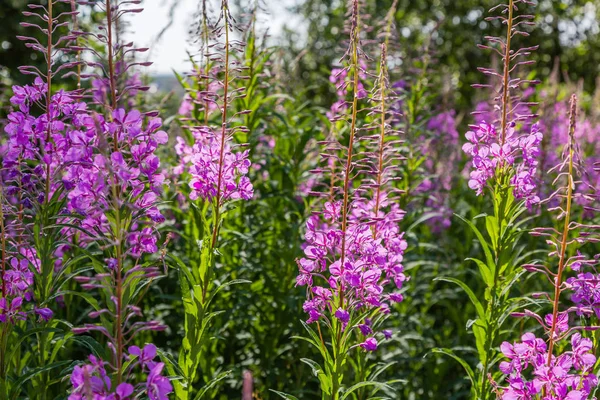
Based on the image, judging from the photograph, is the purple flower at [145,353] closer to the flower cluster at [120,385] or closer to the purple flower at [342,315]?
the flower cluster at [120,385]

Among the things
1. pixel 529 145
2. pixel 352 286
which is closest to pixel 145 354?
pixel 352 286

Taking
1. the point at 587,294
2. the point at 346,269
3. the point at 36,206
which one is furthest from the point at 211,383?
the point at 587,294

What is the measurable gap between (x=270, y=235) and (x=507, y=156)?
1.92 m

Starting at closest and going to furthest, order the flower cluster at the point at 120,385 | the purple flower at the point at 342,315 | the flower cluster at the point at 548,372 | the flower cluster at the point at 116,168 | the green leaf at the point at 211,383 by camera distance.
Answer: the flower cluster at the point at 120,385
the flower cluster at the point at 116,168
the flower cluster at the point at 548,372
the purple flower at the point at 342,315
the green leaf at the point at 211,383

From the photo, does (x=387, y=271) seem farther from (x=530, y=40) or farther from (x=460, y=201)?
(x=530, y=40)

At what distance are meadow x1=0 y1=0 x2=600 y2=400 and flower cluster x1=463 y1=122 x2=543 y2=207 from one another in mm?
11

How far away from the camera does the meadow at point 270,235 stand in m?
2.66

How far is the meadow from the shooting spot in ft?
8.72

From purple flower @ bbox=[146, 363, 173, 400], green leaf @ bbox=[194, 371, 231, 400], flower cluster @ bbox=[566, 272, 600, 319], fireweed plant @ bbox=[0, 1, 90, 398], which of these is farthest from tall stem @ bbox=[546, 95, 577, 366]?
fireweed plant @ bbox=[0, 1, 90, 398]

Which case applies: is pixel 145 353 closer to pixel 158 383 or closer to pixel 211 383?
pixel 158 383

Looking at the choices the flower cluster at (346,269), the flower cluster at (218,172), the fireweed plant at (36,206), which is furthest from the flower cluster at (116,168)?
the flower cluster at (346,269)

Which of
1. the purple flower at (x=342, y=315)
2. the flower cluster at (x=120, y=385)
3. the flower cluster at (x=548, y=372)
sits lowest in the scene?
the flower cluster at (x=548, y=372)

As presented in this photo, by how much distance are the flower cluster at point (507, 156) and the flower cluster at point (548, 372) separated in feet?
2.37

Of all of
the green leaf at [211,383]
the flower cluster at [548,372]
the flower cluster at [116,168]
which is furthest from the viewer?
the green leaf at [211,383]
